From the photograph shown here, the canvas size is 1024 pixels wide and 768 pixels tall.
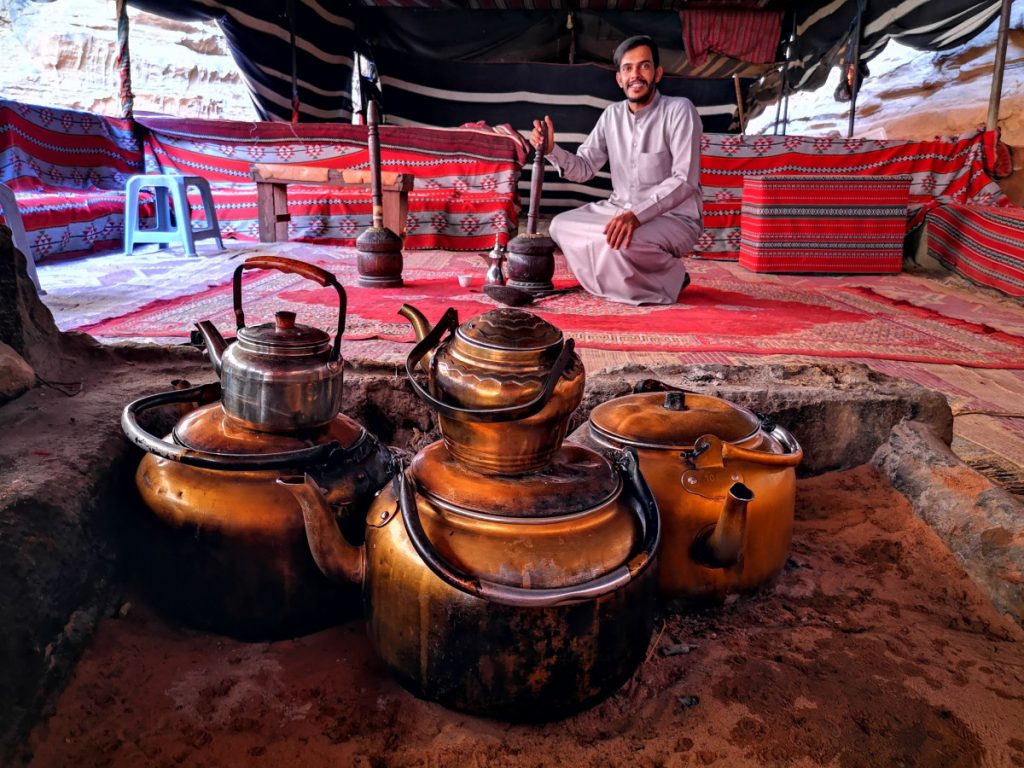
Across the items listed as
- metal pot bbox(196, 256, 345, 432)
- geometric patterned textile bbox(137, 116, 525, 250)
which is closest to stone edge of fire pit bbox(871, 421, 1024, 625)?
metal pot bbox(196, 256, 345, 432)

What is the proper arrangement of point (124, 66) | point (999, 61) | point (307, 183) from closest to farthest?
point (307, 183)
point (999, 61)
point (124, 66)

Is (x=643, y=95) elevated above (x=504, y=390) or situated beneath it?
elevated above

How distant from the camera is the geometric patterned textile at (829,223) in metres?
5.43

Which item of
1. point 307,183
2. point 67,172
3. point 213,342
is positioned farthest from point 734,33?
point 213,342

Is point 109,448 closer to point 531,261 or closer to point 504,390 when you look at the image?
point 504,390

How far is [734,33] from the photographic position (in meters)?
8.60

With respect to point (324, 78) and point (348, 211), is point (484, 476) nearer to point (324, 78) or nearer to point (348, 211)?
point (348, 211)

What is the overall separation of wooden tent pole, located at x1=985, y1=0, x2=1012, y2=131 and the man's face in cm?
366

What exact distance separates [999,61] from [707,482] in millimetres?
6640

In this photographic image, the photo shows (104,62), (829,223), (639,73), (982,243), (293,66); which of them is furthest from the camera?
(104,62)

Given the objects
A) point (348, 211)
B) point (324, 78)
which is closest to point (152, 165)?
point (348, 211)

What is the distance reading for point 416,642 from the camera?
1.05 metres

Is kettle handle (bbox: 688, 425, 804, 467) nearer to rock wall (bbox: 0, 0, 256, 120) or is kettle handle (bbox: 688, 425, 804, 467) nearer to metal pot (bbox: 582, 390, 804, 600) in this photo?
metal pot (bbox: 582, 390, 804, 600)

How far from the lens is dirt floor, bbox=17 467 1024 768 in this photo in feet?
3.45
